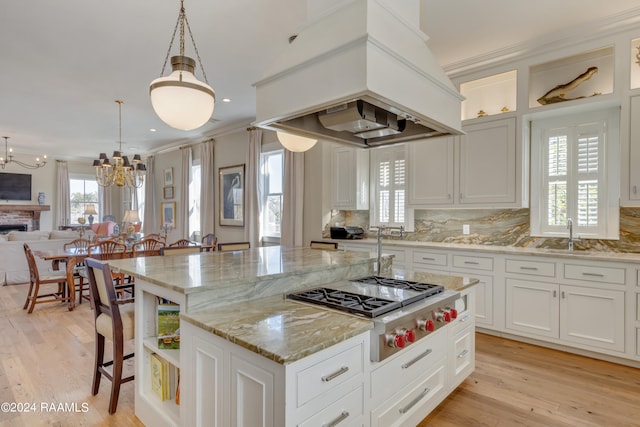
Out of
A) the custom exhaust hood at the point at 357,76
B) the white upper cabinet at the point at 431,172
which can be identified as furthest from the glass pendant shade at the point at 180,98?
the white upper cabinet at the point at 431,172

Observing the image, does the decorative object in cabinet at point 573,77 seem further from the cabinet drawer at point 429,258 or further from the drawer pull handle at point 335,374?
the drawer pull handle at point 335,374

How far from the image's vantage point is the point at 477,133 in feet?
12.6

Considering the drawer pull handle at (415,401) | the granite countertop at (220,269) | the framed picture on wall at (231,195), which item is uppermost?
the framed picture on wall at (231,195)

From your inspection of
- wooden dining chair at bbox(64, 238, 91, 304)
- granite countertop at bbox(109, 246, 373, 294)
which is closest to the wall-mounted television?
wooden dining chair at bbox(64, 238, 91, 304)

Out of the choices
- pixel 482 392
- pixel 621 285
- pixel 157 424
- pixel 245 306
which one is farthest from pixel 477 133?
pixel 157 424

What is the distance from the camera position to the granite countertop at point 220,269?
1.71 m

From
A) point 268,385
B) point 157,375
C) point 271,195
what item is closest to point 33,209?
point 271,195

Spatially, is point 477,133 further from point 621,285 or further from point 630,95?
point 621,285

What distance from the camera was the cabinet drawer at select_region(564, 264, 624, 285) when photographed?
9.52 ft

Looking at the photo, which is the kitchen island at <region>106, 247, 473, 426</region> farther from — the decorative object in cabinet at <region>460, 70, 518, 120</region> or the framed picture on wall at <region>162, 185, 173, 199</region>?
the framed picture on wall at <region>162, 185, 173, 199</region>

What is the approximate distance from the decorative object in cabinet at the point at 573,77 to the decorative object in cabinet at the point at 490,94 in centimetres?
22

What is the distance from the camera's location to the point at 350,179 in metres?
4.88

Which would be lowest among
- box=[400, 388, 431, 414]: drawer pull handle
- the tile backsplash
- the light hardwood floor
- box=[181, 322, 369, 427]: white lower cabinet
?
the light hardwood floor

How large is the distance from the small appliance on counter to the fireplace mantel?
29.4 ft
